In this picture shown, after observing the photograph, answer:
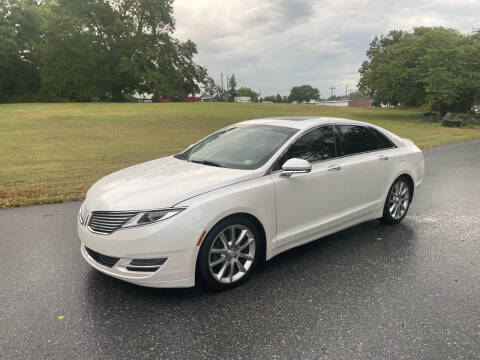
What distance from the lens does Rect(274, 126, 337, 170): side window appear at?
4.24 m

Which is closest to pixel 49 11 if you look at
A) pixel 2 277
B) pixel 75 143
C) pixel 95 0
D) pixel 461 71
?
pixel 95 0

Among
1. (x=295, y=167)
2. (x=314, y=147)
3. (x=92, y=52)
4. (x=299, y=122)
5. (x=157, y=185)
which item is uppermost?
(x=92, y=52)

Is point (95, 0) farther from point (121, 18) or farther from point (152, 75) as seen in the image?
point (152, 75)

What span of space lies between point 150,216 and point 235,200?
785mm

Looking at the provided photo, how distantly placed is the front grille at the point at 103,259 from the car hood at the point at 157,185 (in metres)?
0.42

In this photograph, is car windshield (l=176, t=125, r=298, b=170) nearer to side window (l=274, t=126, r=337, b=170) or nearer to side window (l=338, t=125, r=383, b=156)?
side window (l=274, t=126, r=337, b=170)

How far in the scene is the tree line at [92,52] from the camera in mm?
48906

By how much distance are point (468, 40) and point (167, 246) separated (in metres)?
45.6

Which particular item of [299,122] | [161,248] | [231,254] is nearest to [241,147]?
[299,122]

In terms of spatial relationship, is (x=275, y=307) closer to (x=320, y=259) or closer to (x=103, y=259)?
(x=320, y=259)

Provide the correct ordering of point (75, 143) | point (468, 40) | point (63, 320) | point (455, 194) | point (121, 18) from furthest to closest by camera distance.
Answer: point (121, 18), point (468, 40), point (75, 143), point (455, 194), point (63, 320)

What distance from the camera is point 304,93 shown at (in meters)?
168

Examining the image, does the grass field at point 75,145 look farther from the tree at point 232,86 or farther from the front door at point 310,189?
the tree at point 232,86

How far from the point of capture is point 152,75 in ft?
163
